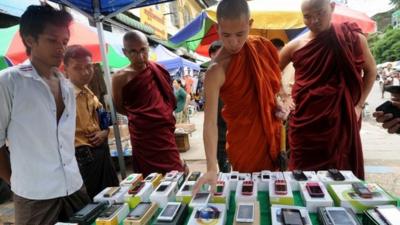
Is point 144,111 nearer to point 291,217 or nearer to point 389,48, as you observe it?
point 291,217

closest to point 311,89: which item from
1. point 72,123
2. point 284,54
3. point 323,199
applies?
point 284,54

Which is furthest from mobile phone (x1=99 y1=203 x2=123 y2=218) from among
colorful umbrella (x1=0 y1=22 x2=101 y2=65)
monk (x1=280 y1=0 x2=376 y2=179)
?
colorful umbrella (x1=0 y1=22 x2=101 y2=65)

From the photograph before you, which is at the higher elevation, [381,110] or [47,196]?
[381,110]

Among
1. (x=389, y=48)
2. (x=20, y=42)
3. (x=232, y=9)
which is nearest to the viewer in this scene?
(x=232, y=9)

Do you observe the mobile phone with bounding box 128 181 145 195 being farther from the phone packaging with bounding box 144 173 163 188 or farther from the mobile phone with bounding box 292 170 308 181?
the mobile phone with bounding box 292 170 308 181

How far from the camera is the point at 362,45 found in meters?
2.19

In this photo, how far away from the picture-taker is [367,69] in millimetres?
2232

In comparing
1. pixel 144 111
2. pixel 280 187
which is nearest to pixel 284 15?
pixel 144 111

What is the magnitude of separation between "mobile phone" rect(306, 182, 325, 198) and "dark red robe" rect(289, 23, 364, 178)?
0.89m

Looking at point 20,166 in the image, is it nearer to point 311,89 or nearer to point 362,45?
point 311,89

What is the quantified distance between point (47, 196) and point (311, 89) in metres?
1.71

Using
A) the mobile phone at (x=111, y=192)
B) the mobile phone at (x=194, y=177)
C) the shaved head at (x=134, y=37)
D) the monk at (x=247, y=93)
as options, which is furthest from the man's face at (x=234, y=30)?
the shaved head at (x=134, y=37)

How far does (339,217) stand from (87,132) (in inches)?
69.4

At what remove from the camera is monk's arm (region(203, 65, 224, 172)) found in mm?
1394
